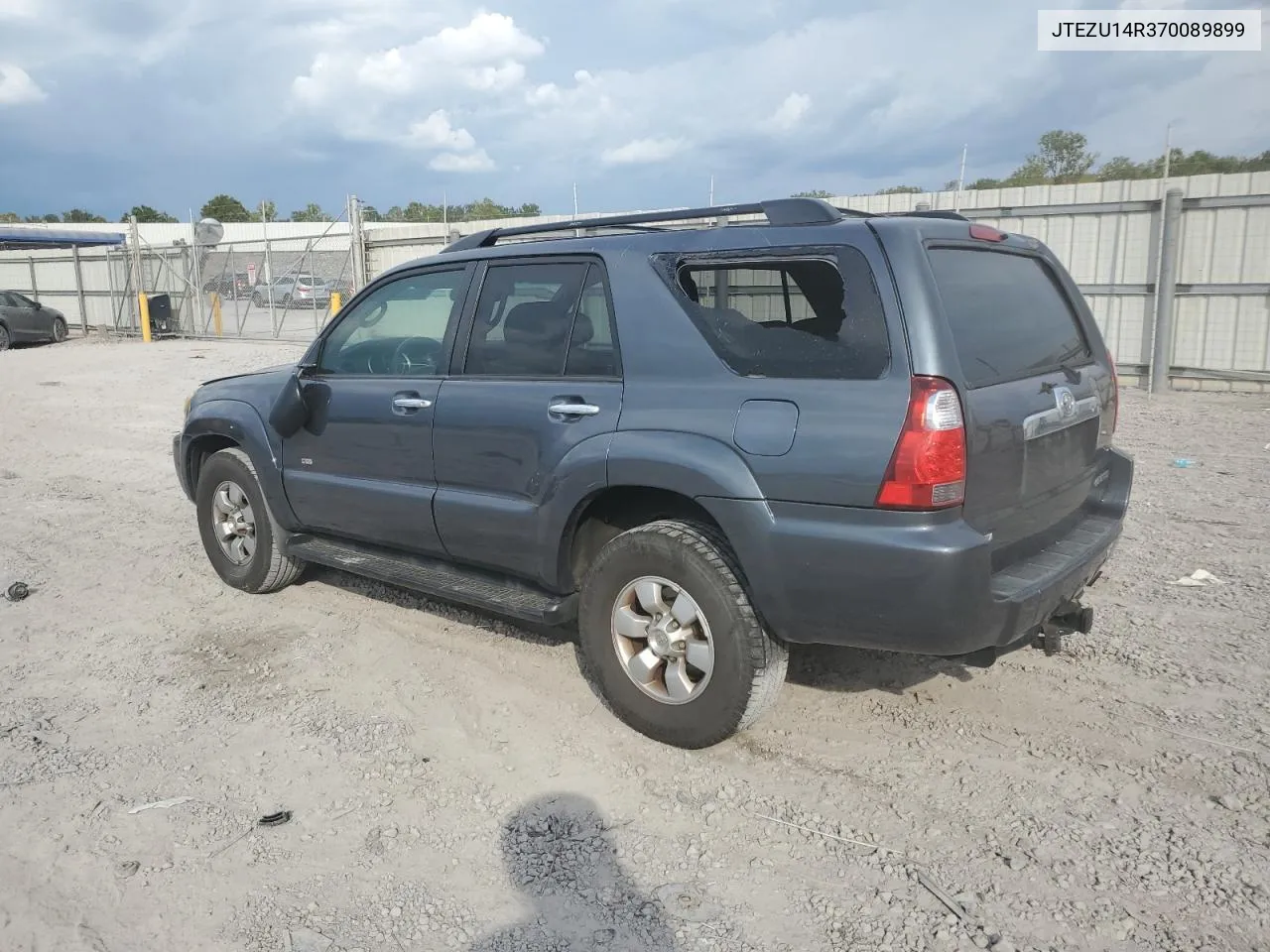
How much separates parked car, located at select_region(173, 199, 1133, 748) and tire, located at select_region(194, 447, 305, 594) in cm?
72

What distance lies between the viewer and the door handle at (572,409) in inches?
143

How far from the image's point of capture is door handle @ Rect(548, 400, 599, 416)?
143 inches

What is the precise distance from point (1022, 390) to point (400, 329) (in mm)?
2816

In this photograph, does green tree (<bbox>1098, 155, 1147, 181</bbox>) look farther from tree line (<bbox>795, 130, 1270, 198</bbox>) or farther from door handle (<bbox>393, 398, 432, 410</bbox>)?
door handle (<bbox>393, 398, 432, 410</bbox>)

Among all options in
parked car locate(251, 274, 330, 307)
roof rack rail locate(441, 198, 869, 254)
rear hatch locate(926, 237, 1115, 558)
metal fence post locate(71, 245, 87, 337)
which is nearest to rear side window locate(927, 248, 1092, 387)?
rear hatch locate(926, 237, 1115, 558)

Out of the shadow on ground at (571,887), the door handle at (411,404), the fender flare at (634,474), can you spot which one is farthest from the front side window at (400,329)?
the shadow on ground at (571,887)

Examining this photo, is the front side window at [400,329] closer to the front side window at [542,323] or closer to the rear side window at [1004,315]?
the front side window at [542,323]

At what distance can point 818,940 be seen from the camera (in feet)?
8.39

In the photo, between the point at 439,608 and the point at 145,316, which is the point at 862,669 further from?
the point at 145,316

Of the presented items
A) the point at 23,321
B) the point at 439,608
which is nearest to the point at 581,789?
the point at 439,608

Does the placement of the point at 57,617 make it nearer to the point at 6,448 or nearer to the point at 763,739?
the point at 763,739

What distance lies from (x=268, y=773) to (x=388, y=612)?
1623mm

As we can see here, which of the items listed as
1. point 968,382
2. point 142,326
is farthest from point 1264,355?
point 142,326

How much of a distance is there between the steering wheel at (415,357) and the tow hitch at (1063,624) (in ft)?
8.94
